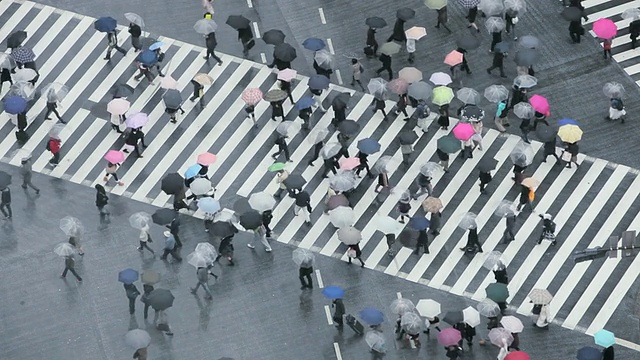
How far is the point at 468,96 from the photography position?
77812 millimetres

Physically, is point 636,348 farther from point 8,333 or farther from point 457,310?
point 8,333

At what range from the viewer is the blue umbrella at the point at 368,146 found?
7596 centimetres

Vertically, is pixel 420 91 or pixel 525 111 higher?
pixel 420 91

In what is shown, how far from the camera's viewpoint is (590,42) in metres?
82.2

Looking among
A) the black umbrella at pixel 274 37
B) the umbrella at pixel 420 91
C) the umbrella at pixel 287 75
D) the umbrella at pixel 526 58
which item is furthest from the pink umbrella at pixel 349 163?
the umbrella at pixel 526 58

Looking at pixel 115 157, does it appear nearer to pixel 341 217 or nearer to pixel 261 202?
pixel 261 202

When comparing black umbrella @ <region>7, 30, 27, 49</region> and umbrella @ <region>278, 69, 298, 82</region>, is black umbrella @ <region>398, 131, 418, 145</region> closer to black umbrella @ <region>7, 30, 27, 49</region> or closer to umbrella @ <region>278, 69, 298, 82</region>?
umbrella @ <region>278, 69, 298, 82</region>

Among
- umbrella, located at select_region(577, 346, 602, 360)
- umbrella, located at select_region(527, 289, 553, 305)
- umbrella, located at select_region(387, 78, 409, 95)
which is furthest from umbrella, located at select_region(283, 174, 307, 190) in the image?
umbrella, located at select_region(577, 346, 602, 360)

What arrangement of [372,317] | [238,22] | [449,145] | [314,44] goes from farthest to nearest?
[238,22] < [314,44] < [449,145] < [372,317]

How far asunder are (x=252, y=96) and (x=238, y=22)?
12.4ft

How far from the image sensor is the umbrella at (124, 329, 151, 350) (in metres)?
70.3

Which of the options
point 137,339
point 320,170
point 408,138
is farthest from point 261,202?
point 137,339

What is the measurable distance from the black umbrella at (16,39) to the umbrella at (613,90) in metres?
23.8

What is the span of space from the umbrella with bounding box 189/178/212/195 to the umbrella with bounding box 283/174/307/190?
9.87 feet
